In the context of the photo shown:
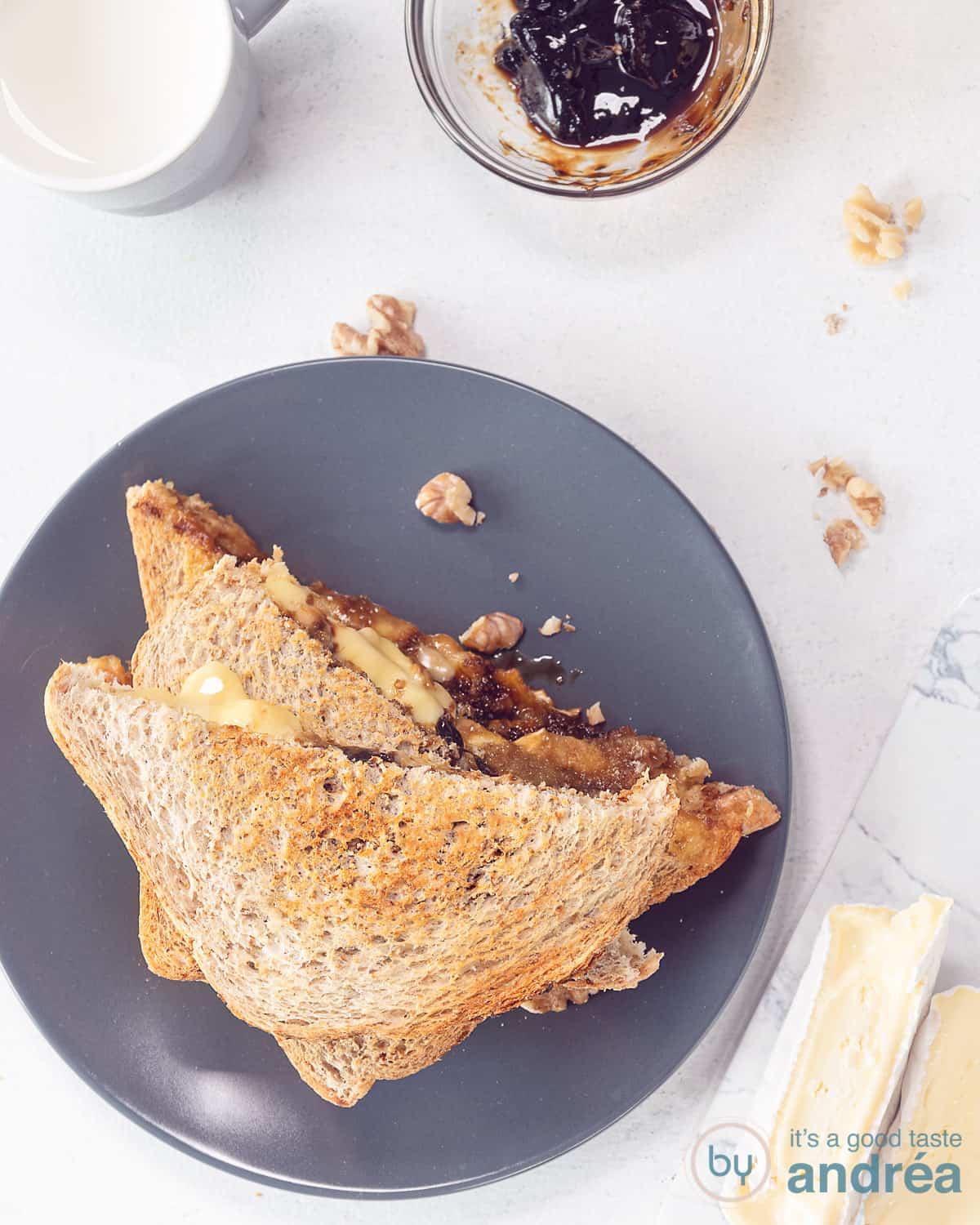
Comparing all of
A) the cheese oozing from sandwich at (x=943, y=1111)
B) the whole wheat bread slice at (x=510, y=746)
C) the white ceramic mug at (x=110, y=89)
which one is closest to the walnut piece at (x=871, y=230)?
the whole wheat bread slice at (x=510, y=746)

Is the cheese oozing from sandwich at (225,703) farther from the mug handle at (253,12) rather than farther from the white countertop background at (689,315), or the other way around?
Result: the mug handle at (253,12)

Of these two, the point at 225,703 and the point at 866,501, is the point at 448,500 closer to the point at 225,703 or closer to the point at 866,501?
the point at 225,703

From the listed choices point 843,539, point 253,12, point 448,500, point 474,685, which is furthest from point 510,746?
point 253,12

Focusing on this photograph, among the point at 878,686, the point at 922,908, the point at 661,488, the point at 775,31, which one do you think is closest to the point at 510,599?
the point at 661,488

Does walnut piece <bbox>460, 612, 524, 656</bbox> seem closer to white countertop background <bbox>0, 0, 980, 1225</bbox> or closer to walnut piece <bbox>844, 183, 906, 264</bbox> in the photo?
white countertop background <bbox>0, 0, 980, 1225</bbox>

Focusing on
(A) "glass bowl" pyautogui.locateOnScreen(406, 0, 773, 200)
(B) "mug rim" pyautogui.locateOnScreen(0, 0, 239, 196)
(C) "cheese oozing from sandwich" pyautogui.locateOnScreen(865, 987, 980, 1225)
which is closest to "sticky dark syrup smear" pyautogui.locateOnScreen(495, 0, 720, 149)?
(A) "glass bowl" pyautogui.locateOnScreen(406, 0, 773, 200)
